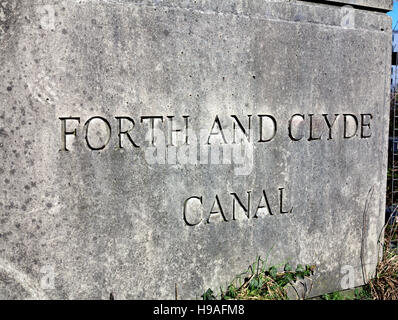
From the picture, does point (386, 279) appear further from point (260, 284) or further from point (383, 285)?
point (260, 284)

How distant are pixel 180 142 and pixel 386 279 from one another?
6.35ft

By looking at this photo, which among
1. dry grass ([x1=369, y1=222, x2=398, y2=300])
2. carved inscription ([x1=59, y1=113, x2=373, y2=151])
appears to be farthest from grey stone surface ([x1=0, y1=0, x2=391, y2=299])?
dry grass ([x1=369, y1=222, x2=398, y2=300])

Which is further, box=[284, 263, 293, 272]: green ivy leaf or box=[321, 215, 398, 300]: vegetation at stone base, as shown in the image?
box=[321, 215, 398, 300]: vegetation at stone base

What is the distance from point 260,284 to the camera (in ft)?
9.30

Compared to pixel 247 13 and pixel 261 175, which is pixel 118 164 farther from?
pixel 247 13

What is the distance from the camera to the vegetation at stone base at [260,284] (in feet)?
9.09

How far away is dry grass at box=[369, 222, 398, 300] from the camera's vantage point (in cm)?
326

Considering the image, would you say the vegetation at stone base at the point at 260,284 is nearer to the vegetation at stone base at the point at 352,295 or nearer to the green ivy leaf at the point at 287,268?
the green ivy leaf at the point at 287,268

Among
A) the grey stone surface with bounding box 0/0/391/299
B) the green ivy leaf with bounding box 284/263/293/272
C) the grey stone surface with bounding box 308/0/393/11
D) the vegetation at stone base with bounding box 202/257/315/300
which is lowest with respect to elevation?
the vegetation at stone base with bounding box 202/257/315/300

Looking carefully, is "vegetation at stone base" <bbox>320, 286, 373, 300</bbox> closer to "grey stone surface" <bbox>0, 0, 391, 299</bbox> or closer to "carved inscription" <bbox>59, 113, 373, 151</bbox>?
"grey stone surface" <bbox>0, 0, 391, 299</bbox>

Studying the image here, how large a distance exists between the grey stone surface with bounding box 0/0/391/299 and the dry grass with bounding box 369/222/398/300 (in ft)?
0.45

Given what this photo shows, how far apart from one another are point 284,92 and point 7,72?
5.34ft

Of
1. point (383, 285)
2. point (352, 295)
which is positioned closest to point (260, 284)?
point (352, 295)

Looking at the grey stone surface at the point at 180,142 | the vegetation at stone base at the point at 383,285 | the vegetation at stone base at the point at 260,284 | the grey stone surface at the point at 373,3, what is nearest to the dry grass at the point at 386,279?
the vegetation at stone base at the point at 383,285
